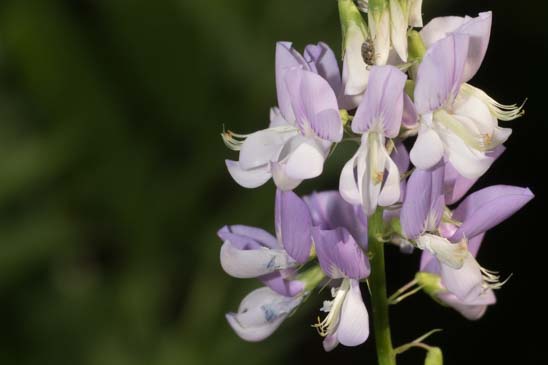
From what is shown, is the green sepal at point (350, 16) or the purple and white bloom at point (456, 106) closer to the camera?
the purple and white bloom at point (456, 106)

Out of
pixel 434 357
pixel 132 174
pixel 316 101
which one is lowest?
pixel 132 174

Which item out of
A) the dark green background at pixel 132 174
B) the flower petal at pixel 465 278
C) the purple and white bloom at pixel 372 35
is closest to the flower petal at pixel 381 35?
the purple and white bloom at pixel 372 35

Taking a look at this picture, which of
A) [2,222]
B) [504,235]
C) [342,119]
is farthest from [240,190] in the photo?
[342,119]

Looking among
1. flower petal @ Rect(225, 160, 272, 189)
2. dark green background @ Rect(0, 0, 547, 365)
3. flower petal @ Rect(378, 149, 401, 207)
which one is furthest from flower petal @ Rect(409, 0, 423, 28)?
dark green background @ Rect(0, 0, 547, 365)

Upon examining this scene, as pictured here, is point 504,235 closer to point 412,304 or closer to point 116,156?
point 412,304

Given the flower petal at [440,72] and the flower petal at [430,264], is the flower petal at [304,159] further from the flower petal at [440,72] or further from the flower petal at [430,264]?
the flower petal at [430,264]

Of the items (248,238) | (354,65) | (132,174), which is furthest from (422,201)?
(132,174)

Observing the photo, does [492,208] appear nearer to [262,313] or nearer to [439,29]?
[439,29]
